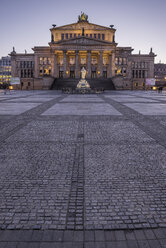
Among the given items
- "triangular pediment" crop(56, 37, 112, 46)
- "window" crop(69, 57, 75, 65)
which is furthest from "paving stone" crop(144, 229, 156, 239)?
"window" crop(69, 57, 75, 65)

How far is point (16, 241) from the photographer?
3.03m

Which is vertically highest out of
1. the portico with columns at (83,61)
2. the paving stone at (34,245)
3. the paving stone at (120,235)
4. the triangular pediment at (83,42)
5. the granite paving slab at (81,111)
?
the triangular pediment at (83,42)

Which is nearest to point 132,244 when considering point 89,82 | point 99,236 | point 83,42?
point 99,236

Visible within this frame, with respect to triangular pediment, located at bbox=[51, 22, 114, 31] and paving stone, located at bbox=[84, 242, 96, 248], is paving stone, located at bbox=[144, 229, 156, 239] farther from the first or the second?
triangular pediment, located at bbox=[51, 22, 114, 31]

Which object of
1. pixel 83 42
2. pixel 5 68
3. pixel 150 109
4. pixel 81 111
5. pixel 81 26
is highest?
pixel 81 26

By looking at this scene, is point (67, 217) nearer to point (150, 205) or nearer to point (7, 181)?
point (150, 205)

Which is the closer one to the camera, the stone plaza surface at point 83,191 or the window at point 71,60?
the stone plaza surface at point 83,191

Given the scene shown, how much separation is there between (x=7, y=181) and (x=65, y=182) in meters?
1.51

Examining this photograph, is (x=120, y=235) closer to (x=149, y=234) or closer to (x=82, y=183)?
(x=149, y=234)

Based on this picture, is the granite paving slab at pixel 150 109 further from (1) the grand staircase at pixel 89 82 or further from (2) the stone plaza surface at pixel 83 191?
(1) the grand staircase at pixel 89 82

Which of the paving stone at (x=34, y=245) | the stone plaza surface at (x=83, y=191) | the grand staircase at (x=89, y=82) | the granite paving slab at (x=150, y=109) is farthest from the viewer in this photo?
the grand staircase at (x=89, y=82)

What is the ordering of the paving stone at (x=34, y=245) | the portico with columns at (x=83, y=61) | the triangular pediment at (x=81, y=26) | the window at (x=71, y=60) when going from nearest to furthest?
1. the paving stone at (x=34, y=245)
2. the portico with columns at (x=83, y=61)
3. the triangular pediment at (x=81, y=26)
4. the window at (x=71, y=60)

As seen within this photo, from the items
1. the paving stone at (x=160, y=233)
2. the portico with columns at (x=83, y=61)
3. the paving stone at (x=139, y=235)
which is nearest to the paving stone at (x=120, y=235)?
the paving stone at (x=139, y=235)

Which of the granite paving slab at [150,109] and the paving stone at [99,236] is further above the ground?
the granite paving slab at [150,109]
